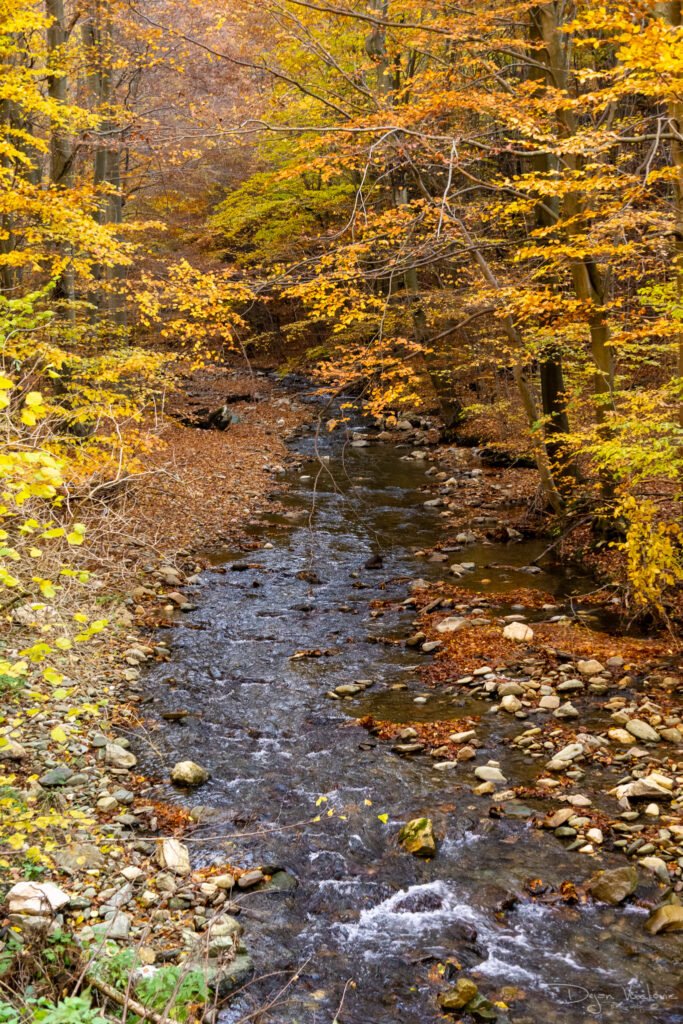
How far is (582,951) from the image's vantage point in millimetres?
4328

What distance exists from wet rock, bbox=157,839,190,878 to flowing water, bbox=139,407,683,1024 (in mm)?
167

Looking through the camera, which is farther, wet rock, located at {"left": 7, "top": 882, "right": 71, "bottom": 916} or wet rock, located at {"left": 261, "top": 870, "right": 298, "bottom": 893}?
wet rock, located at {"left": 261, "top": 870, "right": 298, "bottom": 893}

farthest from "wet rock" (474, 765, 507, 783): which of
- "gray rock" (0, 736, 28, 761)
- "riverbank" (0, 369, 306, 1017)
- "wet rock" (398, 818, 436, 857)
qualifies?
"gray rock" (0, 736, 28, 761)

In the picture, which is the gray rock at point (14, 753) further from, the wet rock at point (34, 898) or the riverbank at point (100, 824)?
the wet rock at point (34, 898)

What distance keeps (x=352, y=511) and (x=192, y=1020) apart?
421 inches

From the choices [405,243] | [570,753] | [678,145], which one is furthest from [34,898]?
[405,243]

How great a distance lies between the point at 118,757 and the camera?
6.27 metres

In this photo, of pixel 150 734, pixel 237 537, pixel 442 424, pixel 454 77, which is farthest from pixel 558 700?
pixel 442 424

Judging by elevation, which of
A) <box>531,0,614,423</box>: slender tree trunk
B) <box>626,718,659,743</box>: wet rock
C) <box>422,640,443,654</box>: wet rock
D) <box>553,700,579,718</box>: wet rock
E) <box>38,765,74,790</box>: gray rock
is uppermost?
<box>531,0,614,423</box>: slender tree trunk

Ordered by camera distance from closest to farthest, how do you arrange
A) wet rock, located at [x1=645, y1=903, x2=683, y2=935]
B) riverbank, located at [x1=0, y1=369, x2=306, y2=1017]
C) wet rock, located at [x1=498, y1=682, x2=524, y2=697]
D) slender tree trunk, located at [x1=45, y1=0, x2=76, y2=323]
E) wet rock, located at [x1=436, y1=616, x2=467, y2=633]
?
1. riverbank, located at [x1=0, y1=369, x2=306, y2=1017]
2. wet rock, located at [x1=645, y1=903, x2=683, y2=935]
3. wet rock, located at [x1=498, y1=682, x2=524, y2=697]
4. wet rock, located at [x1=436, y1=616, x2=467, y2=633]
5. slender tree trunk, located at [x1=45, y1=0, x2=76, y2=323]

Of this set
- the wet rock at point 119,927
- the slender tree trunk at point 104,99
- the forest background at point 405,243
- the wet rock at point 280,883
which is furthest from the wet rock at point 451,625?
the slender tree trunk at point 104,99

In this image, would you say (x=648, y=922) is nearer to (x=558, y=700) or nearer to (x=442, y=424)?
(x=558, y=700)

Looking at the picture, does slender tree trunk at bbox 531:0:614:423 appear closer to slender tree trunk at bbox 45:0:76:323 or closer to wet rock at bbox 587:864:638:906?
wet rock at bbox 587:864:638:906

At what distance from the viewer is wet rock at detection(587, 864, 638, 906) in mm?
4641
